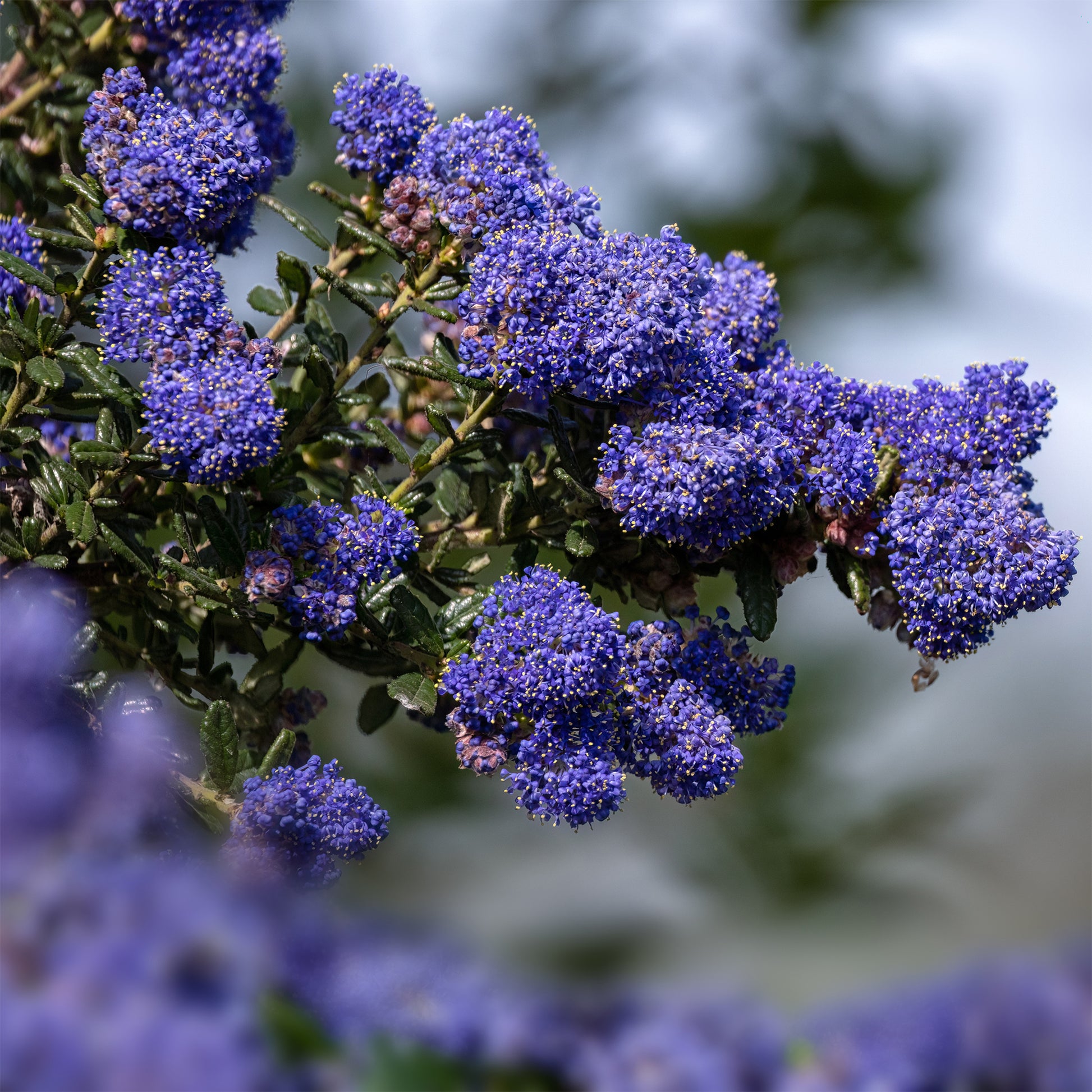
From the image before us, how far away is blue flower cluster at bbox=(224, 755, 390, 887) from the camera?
31.6 inches

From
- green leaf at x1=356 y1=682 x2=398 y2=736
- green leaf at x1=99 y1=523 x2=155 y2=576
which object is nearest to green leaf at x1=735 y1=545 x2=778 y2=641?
green leaf at x1=356 y1=682 x2=398 y2=736

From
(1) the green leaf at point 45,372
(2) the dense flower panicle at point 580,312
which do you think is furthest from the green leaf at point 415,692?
(1) the green leaf at point 45,372

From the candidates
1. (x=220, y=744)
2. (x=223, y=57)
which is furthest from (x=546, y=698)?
(x=223, y=57)

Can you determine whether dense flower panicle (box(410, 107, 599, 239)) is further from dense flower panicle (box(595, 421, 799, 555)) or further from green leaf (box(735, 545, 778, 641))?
green leaf (box(735, 545, 778, 641))

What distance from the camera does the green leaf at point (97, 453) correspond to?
900mm

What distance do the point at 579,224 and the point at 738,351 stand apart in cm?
17

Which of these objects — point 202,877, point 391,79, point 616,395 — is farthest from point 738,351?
point 202,877

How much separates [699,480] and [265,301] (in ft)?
1.62

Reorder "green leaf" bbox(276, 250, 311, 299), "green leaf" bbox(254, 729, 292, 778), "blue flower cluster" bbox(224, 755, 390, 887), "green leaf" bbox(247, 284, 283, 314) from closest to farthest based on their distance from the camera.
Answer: "blue flower cluster" bbox(224, 755, 390, 887), "green leaf" bbox(254, 729, 292, 778), "green leaf" bbox(276, 250, 311, 299), "green leaf" bbox(247, 284, 283, 314)

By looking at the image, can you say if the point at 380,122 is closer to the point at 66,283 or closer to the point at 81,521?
the point at 66,283

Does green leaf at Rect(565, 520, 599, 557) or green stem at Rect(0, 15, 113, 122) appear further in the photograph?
green stem at Rect(0, 15, 113, 122)

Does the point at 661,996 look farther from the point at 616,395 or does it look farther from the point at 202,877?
the point at 616,395

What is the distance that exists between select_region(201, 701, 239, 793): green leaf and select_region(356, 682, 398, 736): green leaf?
0.23 meters

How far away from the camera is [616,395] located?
0.90 m
